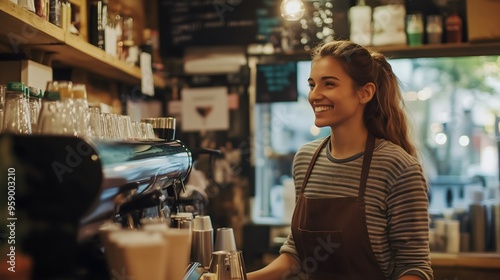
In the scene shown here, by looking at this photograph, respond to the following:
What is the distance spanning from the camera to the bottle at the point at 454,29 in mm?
3395

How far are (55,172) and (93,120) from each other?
1.74 ft

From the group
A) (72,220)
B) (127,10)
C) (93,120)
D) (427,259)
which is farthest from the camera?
(127,10)

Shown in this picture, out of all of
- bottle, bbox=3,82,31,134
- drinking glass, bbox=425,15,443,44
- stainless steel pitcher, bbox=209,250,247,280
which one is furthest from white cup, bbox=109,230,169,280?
drinking glass, bbox=425,15,443,44

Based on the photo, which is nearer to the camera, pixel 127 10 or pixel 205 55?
pixel 127 10

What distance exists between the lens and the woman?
188 centimetres

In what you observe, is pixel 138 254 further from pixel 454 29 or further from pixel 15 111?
pixel 454 29

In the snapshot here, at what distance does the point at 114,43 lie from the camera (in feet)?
9.22

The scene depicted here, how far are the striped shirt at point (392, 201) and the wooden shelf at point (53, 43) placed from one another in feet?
3.68

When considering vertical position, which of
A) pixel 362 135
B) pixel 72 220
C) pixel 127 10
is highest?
pixel 127 10

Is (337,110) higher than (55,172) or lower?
higher

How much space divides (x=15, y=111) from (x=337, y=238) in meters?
1.17

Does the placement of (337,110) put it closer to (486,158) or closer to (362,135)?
(362,135)

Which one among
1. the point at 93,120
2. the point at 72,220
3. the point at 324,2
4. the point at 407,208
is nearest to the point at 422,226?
the point at 407,208

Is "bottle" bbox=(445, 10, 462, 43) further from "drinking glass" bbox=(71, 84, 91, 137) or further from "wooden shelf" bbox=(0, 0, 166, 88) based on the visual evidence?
"drinking glass" bbox=(71, 84, 91, 137)
